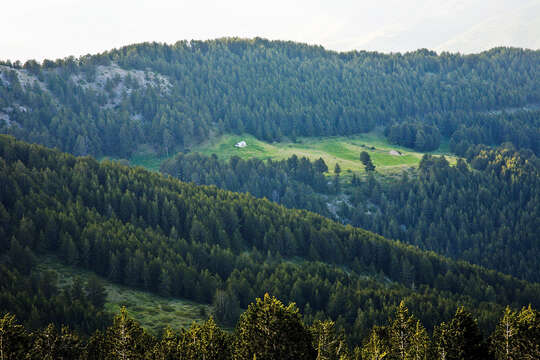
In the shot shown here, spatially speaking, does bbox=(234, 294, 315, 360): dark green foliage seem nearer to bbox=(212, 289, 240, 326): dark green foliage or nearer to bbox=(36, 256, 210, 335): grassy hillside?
bbox=(36, 256, 210, 335): grassy hillside

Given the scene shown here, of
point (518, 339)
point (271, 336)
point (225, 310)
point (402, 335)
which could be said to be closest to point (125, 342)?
point (271, 336)

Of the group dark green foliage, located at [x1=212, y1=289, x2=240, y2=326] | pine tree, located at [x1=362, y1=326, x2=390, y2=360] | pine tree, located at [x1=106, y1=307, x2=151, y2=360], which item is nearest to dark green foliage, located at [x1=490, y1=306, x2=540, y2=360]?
pine tree, located at [x1=362, y1=326, x2=390, y2=360]

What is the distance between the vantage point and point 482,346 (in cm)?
5556

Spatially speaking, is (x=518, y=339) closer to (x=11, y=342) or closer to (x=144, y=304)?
(x=11, y=342)

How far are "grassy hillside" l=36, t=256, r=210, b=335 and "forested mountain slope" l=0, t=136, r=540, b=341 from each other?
328 centimetres

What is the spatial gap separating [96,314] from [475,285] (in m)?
110

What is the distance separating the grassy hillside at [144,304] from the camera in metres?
104

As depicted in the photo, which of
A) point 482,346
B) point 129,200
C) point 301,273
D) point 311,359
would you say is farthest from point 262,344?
point 129,200

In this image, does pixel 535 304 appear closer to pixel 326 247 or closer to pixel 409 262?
pixel 409 262

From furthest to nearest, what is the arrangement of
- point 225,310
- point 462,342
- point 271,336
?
point 225,310 → point 462,342 → point 271,336

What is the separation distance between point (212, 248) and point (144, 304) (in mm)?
36843

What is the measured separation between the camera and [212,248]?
147 meters

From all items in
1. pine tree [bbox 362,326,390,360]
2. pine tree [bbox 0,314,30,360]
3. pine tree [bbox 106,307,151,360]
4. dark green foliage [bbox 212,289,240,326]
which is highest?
pine tree [bbox 0,314,30,360]

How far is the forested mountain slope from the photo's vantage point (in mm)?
123000
